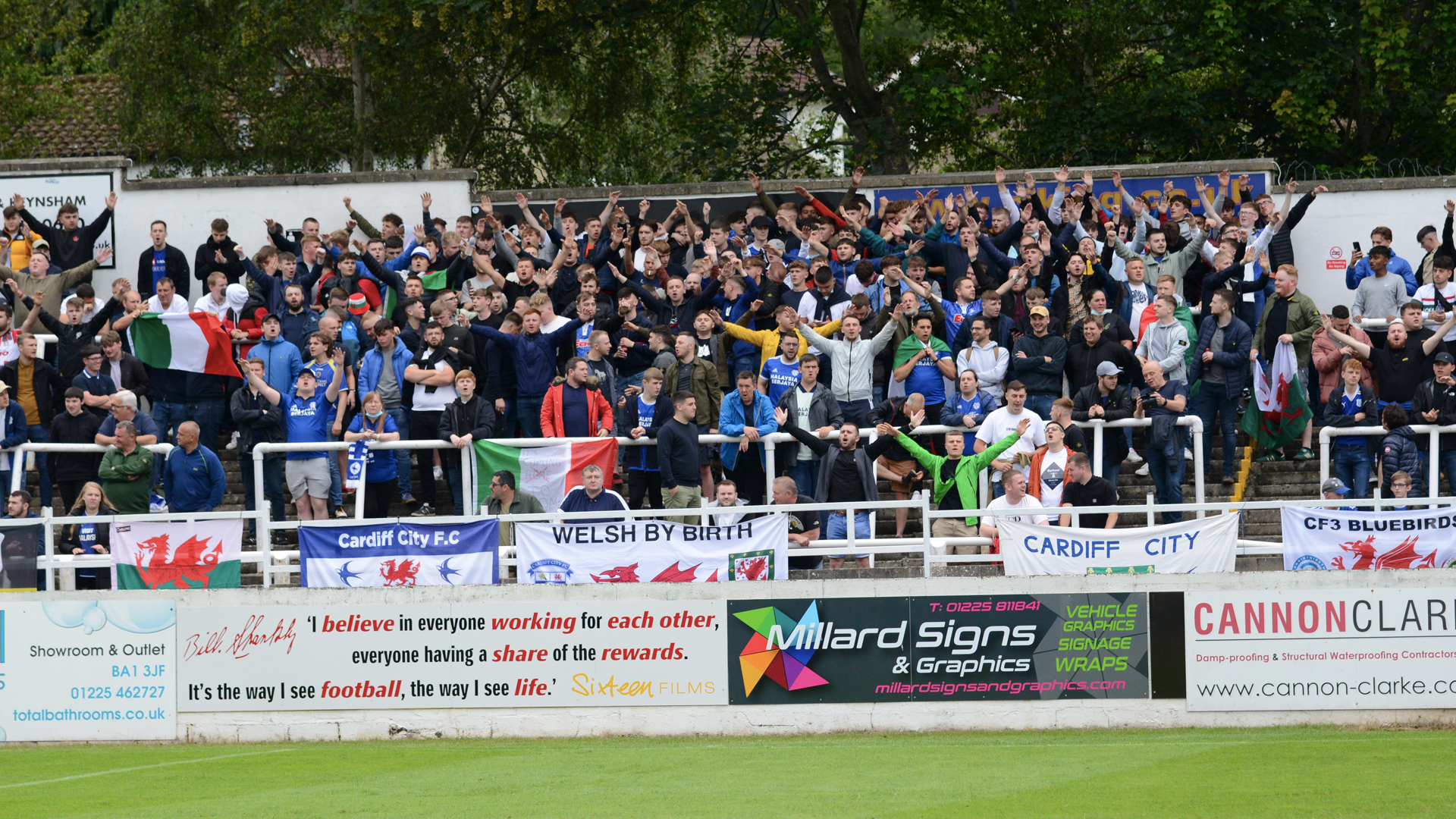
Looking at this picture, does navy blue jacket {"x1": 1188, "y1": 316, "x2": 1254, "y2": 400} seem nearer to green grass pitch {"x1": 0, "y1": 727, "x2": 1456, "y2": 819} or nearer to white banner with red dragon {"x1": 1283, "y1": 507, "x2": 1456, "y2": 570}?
white banner with red dragon {"x1": 1283, "y1": 507, "x2": 1456, "y2": 570}

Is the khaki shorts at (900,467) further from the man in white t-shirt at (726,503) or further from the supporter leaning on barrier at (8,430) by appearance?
the supporter leaning on barrier at (8,430)

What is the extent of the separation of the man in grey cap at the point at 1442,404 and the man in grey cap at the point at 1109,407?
290cm

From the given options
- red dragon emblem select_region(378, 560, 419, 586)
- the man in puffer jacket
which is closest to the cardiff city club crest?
red dragon emblem select_region(378, 560, 419, 586)

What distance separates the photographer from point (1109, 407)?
16.0 m

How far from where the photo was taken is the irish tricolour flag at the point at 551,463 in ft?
51.2

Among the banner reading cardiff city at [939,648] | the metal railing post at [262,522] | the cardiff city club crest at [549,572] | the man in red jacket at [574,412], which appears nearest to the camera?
the banner reading cardiff city at [939,648]

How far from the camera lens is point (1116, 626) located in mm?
14234

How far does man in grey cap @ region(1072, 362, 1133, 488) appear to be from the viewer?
15781 mm

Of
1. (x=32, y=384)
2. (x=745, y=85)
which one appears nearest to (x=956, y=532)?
(x=32, y=384)

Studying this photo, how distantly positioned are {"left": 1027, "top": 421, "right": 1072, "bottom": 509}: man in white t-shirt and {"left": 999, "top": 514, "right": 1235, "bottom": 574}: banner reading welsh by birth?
741 millimetres

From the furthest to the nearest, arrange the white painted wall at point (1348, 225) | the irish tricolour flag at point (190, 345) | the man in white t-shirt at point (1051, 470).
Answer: the white painted wall at point (1348, 225) → the irish tricolour flag at point (190, 345) → the man in white t-shirt at point (1051, 470)

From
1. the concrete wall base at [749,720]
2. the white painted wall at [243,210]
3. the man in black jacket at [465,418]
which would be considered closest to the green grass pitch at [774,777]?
the concrete wall base at [749,720]

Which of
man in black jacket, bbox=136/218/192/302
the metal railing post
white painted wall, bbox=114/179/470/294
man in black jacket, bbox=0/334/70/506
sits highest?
white painted wall, bbox=114/179/470/294

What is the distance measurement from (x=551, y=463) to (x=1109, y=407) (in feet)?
19.1
